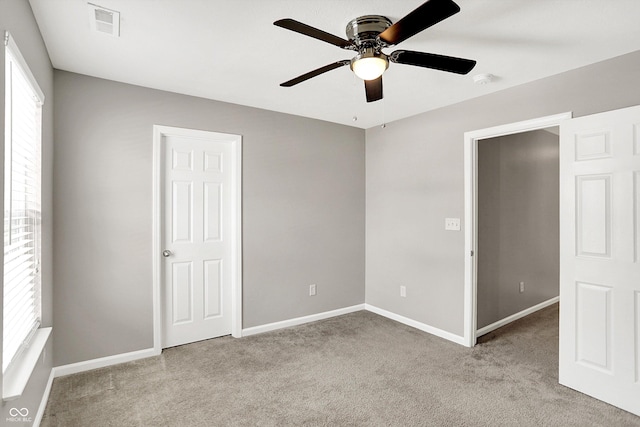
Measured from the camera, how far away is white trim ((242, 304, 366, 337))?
3756 mm

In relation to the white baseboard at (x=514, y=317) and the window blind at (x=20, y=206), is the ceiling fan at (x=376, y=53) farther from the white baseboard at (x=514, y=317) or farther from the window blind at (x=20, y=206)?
the white baseboard at (x=514, y=317)

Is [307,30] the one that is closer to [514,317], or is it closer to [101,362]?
[101,362]

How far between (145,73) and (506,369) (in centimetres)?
388

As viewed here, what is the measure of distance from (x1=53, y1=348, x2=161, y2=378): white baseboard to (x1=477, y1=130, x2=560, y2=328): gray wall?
3349 mm

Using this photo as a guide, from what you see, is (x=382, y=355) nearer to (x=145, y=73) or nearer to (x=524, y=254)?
(x=524, y=254)

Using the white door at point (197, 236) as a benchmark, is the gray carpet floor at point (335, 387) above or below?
below

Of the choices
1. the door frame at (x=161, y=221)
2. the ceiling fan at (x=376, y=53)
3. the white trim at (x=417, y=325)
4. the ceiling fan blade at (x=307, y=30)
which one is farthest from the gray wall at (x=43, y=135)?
the white trim at (x=417, y=325)

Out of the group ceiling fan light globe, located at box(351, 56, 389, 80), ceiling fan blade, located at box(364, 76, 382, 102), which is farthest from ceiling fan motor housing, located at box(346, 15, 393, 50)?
ceiling fan blade, located at box(364, 76, 382, 102)

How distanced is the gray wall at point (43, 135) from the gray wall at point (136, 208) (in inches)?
6.5

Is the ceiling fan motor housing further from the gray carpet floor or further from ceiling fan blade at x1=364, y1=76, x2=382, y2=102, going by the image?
the gray carpet floor

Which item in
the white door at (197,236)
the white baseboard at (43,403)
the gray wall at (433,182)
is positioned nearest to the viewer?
the white baseboard at (43,403)

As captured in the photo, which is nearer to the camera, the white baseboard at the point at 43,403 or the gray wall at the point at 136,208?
the white baseboard at the point at 43,403

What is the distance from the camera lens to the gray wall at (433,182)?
2.67 metres

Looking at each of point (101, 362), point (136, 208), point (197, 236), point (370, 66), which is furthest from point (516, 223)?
point (101, 362)
